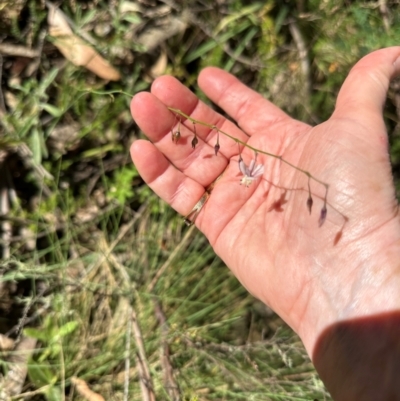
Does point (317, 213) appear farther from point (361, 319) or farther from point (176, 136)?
point (176, 136)

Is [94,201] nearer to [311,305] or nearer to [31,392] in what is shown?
[31,392]

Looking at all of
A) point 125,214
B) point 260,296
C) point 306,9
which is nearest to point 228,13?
point 306,9

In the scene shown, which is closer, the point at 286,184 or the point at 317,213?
the point at 317,213

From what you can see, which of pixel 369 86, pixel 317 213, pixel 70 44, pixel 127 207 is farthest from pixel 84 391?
pixel 369 86

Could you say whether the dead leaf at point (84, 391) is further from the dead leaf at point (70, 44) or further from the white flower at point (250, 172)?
the dead leaf at point (70, 44)

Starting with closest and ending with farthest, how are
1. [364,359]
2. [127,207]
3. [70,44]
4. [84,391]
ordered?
[364,359], [84,391], [70,44], [127,207]

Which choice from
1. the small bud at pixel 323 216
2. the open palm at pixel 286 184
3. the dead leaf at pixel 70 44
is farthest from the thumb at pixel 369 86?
the dead leaf at pixel 70 44
